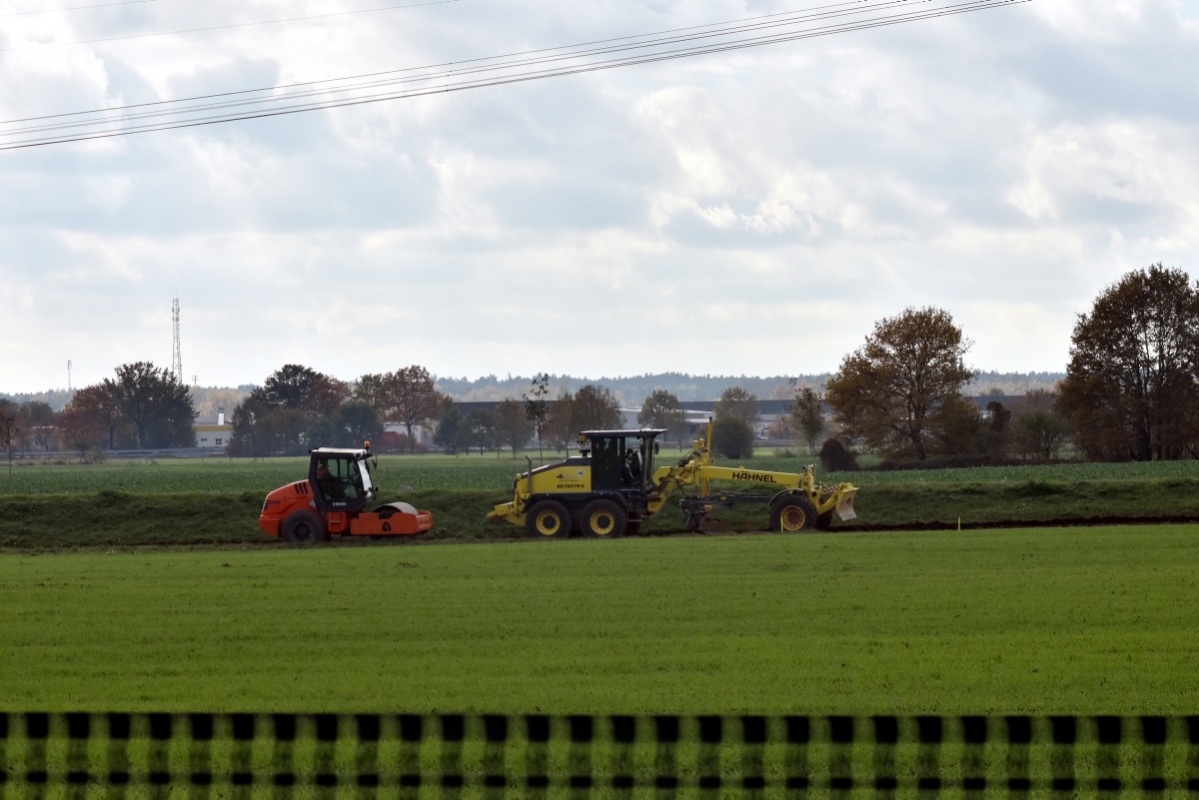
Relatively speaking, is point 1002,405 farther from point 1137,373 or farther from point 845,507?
point 845,507

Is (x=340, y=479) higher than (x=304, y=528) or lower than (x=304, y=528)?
higher

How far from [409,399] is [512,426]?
26.1m

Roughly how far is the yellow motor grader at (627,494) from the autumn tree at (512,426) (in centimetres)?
8062

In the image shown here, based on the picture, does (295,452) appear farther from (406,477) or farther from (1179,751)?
(1179,751)

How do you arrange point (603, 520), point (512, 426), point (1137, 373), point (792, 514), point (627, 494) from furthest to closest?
point (512, 426)
point (1137, 373)
point (627, 494)
point (792, 514)
point (603, 520)

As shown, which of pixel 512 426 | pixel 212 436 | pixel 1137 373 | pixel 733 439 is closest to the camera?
pixel 1137 373

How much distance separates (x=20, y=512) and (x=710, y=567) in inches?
926

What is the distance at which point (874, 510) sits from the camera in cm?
3991

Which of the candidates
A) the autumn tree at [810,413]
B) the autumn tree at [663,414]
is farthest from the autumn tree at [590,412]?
the autumn tree at [663,414]

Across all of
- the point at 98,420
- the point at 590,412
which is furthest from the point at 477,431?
the point at 98,420

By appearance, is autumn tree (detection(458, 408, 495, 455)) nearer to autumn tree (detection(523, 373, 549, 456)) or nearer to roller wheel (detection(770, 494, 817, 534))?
autumn tree (detection(523, 373, 549, 456))

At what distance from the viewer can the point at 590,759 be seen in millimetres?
7059

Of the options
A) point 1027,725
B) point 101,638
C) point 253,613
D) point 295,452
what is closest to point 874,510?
point 253,613

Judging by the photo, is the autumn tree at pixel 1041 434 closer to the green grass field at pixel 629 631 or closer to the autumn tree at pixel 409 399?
the green grass field at pixel 629 631
